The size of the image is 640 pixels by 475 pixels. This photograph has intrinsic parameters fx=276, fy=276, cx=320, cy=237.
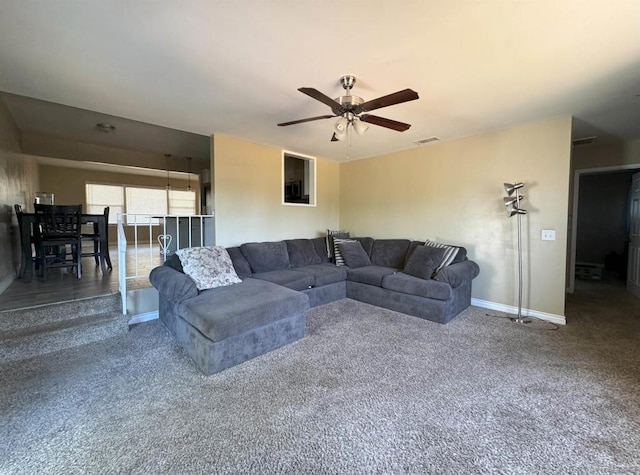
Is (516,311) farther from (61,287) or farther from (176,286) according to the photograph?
(61,287)

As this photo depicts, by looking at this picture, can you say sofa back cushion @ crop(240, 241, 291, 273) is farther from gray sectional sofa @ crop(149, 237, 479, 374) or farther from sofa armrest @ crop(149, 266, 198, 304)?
sofa armrest @ crop(149, 266, 198, 304)

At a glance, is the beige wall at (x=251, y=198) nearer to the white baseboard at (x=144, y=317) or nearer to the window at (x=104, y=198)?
the white baseboard at (x=144, y=317)

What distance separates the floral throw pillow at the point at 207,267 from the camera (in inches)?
120

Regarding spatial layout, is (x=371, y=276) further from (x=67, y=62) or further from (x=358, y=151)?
(x=67, y=62)

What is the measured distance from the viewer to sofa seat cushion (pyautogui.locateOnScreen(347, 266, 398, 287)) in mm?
3992

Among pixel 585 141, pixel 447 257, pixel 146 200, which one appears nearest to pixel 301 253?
pixel 447 257

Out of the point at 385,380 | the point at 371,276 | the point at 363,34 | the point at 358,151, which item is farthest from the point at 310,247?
the point at 363,34

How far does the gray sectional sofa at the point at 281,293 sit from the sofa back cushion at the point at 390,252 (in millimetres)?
16

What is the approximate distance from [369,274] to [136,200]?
826 centimetres

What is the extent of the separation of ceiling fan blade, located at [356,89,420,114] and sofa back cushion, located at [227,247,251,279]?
8.30 feet

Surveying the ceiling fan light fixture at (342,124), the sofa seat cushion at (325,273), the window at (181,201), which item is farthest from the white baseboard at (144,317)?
the window at (181,201)

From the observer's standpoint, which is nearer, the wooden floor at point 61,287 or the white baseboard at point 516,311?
the wooden floor at point 61,287

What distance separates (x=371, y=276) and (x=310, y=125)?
2.26 metres

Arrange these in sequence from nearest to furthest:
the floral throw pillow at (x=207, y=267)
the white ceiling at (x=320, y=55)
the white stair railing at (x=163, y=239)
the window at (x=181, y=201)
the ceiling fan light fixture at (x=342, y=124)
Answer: the white ceiling at (x=320, y=55) → the ceiling fan light fixture at (x=342, y=124) → the floral throw pillow at (x=207, y=267) → the white stair railing at (x=163, y=239) → the window at (x=181, y=201)
